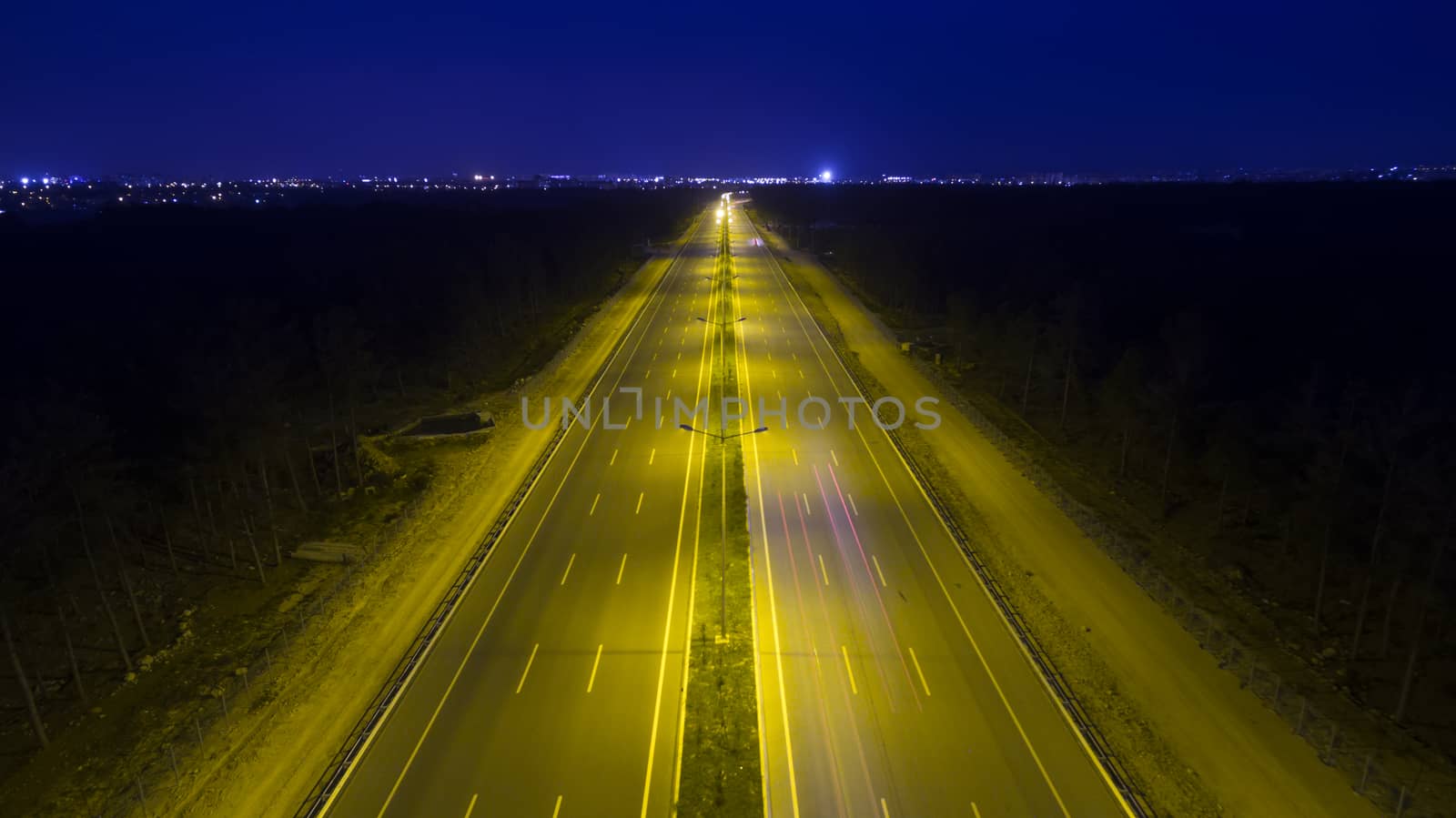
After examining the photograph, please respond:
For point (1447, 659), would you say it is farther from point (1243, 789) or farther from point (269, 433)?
point (269, 433)

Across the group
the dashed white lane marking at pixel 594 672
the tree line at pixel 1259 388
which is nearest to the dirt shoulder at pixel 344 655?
the dashed white lane marking at pixel 594 672

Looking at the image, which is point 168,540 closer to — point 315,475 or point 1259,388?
point 315,475

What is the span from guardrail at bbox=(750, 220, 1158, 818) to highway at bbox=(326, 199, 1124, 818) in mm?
406

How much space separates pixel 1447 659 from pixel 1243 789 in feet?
39.7

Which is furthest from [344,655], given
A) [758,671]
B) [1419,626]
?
[1419,626]

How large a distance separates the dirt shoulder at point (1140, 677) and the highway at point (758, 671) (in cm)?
182

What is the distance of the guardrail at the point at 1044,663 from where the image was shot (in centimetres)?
2109

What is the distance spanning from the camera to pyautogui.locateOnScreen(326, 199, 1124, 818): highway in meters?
21.3

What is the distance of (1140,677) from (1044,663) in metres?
3.11

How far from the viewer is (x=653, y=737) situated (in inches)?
915

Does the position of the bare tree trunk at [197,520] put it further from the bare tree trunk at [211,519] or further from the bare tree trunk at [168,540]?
the bare tree trunk at [168,540]

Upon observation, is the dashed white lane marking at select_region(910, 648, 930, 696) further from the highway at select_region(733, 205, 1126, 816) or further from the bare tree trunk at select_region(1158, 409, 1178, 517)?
the bare tree trunk at select_region(1158, 409, 1178, 517)

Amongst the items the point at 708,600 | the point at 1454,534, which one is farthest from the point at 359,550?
the point at 1454,534

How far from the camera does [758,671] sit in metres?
26.4
